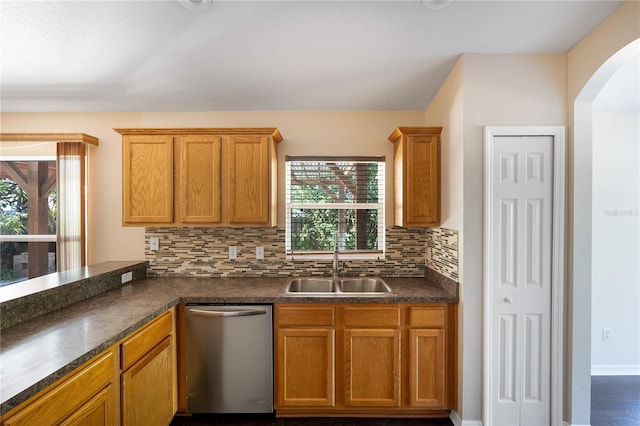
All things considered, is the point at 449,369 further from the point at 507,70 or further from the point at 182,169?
the point at 182,169

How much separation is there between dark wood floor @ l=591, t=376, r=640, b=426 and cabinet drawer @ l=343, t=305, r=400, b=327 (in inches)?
64.1

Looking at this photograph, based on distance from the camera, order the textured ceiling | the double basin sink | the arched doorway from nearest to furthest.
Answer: the textured ceiling
the arched doorway
the double basin sink

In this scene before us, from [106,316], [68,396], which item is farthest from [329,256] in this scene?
[68,396]

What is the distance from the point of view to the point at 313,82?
2.49 m

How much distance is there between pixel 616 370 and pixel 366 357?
2.49 meters

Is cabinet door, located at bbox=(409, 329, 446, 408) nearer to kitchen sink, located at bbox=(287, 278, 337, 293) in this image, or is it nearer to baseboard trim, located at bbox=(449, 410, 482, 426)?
baseboard trim, located at bbox=(449, 410, 482, 426)

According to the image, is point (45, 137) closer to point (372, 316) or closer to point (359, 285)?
point (359, 285)

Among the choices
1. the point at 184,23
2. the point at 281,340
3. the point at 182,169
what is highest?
the point at 184,23

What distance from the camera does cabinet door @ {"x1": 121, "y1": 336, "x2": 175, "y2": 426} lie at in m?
1.70

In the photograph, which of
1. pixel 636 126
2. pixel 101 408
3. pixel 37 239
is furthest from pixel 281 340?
pixel 636 126

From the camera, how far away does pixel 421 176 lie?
2561mm

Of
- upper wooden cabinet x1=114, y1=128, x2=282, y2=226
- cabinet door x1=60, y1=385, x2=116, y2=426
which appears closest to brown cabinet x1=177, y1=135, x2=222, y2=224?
upper wooden cabinet x1=114, y1=128, x2=282, y2=226

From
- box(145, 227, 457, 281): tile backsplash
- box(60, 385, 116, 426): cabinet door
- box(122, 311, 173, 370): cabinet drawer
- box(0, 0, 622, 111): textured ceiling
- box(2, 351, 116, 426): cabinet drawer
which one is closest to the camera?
box(2, 351, 116, 426): cabinet drawer

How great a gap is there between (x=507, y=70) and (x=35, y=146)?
4.02m
